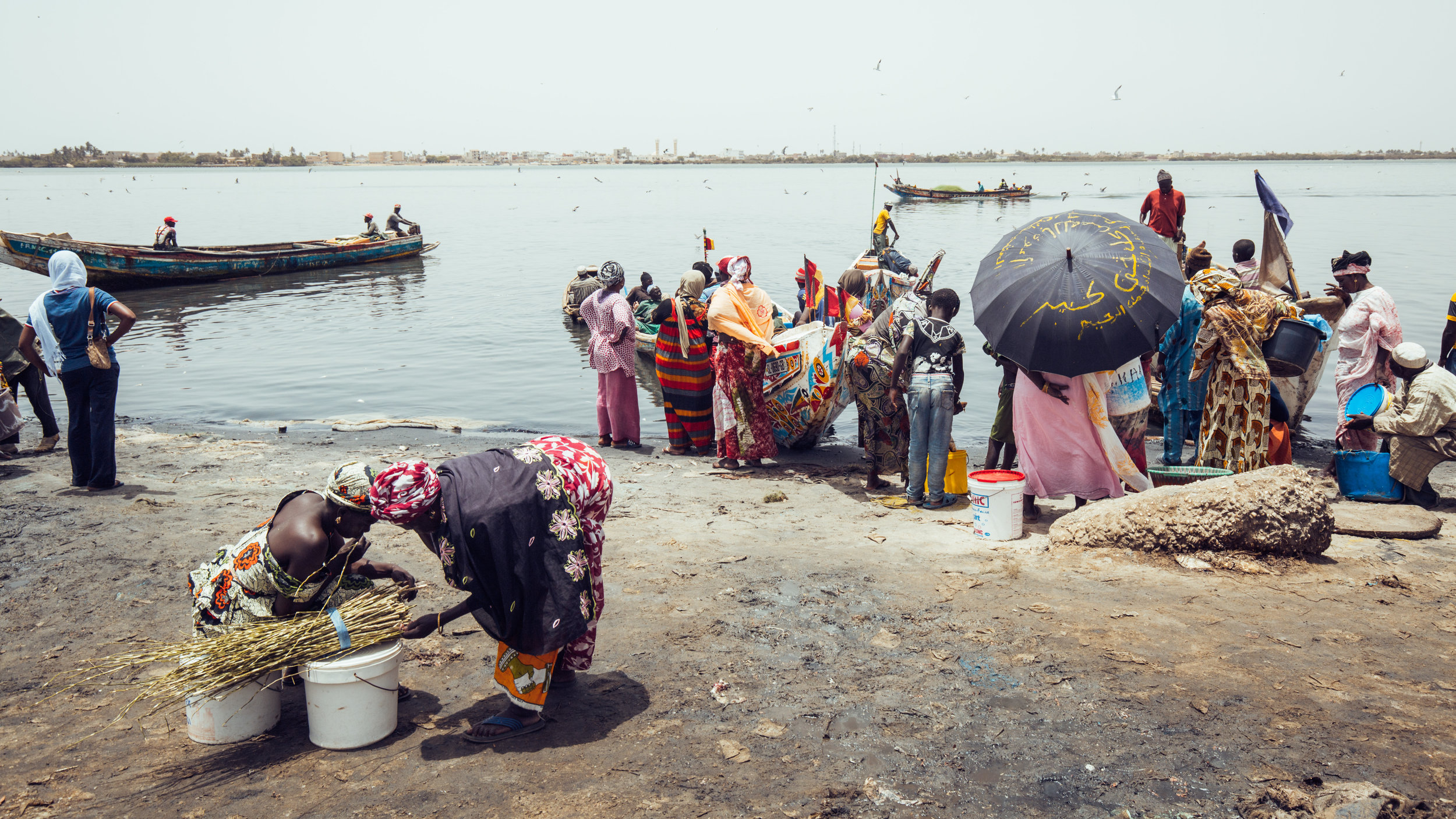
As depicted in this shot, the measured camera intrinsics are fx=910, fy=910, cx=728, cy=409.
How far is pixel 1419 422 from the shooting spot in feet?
20.4

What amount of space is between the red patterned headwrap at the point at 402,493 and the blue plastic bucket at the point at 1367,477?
6.62 m

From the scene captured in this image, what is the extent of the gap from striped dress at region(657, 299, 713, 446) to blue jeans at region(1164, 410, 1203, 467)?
13.0 ft

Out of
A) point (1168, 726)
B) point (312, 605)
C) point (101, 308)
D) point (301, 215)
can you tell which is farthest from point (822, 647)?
point (301, 215)

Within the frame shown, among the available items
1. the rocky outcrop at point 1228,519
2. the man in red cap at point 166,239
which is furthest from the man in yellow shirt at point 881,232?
the man in red cap at point 166,239

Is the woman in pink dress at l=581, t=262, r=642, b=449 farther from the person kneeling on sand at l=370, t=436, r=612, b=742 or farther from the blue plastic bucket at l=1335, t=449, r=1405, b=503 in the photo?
the blue plastic bucket at l=1335, t=449, r=1405, b=503

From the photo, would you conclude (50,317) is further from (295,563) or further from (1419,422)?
(1419,422)

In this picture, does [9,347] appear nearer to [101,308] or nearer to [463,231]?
[101,308]

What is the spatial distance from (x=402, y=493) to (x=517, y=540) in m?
0.43

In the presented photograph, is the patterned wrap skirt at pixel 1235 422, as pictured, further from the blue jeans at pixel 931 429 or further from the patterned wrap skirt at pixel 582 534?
the patterned wrap skirt at pixel 582 534

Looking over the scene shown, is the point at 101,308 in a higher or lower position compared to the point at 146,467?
higher

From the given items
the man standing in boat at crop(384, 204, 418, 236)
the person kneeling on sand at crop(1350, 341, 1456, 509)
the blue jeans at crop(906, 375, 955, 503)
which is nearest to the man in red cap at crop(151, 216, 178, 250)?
the man standing in boat at crop(384, 204, 418, 236)

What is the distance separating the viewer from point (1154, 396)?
9.85 meters

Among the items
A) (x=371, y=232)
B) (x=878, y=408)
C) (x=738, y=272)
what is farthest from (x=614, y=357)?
(x=371, y=232)

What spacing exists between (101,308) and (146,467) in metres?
1.98
